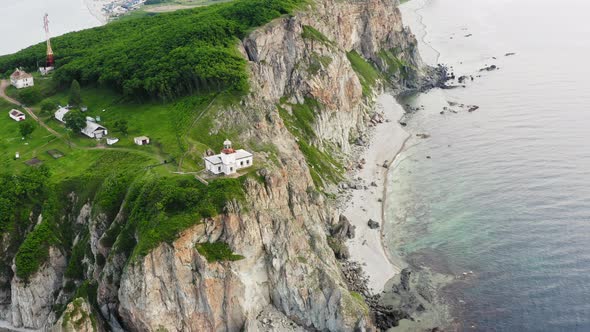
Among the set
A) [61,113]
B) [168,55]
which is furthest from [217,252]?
[168,55]

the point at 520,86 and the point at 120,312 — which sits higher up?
the point at 120,312

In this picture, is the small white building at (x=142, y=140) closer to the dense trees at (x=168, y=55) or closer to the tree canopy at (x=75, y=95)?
the dense trees at (x=168, y=55)

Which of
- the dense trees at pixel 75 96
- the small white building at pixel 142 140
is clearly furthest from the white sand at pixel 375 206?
the dense trees at pixel 75 96

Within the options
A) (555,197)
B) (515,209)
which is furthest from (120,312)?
(555,197)

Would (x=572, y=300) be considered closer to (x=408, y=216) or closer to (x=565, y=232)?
(x=565, y=232)

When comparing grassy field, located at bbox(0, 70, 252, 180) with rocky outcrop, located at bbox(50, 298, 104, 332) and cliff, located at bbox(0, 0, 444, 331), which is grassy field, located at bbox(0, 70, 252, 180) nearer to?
cliff, located at bbox(0, 0, 444, 331)

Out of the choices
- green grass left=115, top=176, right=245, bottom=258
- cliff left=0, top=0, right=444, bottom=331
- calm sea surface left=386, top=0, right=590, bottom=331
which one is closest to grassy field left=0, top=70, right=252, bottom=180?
cliff left=0, top=0, right=444, bottom=331
